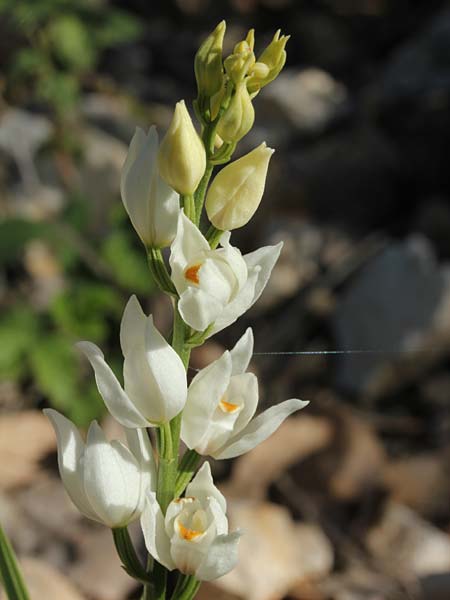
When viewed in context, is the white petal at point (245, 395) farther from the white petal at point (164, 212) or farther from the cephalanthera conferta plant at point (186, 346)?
the white petal at point (164, 212)

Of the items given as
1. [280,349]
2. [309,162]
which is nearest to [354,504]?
[280,349]

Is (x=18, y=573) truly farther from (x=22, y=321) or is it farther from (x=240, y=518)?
(x=22, y=321)

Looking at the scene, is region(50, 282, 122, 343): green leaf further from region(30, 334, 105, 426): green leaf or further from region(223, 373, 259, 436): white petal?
region(223, 373, 259, 436): white petal

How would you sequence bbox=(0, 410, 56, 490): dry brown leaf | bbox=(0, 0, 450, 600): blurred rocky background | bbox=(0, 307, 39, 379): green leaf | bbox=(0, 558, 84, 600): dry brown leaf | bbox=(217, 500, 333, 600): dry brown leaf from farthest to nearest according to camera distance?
bbox=(0, 307, 39, 379): green leaf, bbox=(0, 410, 56, 490): dry brown leaf, bbox=(0, 0, 450, 600): blurred rocky background, bbox=(217, 500, 333, 600): dry brown leaf, bbox=(0, 558, 84, 600): dry brown leaf

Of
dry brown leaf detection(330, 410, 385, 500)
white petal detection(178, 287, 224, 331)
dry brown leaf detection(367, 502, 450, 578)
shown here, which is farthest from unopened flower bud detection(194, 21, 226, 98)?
dry brown leaf detection(330, 410, 385, 500)

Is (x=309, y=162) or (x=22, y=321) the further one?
(x=309, y=162)

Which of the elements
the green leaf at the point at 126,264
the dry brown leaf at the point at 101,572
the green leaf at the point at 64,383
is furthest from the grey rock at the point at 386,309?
the dry brown leaf at the point at 101,572
